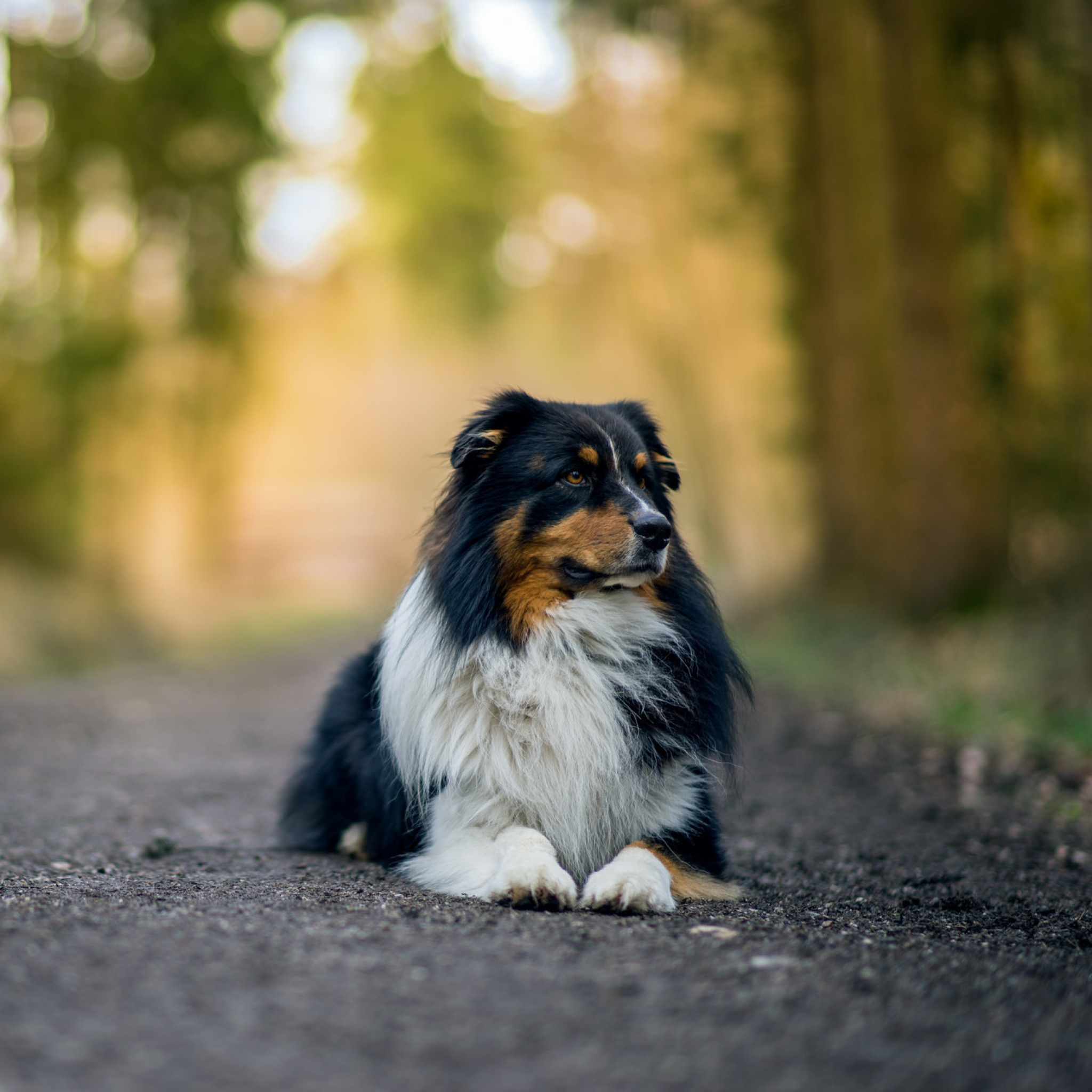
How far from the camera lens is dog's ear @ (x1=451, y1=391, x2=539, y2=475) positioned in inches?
167

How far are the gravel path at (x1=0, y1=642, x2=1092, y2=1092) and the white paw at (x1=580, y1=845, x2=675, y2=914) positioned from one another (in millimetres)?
106

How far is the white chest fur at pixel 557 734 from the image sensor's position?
3932 mm

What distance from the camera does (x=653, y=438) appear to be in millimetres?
4703

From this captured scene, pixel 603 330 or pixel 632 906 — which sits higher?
pixel 603 330

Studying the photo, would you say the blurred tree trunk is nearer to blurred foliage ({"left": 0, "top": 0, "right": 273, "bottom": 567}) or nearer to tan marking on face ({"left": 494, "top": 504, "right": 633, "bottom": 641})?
tan marking on face ({"left": 494, "top": 504, "right": 633, "bottom": 641})

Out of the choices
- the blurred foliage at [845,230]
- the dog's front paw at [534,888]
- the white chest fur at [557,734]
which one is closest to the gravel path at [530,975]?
the dog's front paw at [534,888]

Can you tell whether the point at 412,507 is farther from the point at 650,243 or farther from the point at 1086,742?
the point at 1086,742

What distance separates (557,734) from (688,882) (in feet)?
2.08

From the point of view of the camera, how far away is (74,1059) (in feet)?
7.55

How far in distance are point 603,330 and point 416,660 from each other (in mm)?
18874

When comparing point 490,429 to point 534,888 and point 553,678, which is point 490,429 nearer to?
point 553,678

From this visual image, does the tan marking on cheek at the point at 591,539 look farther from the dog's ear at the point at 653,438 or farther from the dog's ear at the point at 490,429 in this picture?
the dog's ear at the point at 653,438

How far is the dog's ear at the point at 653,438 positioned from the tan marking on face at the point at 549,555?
0.67m

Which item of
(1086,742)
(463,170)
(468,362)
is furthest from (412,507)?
(1086,742)
